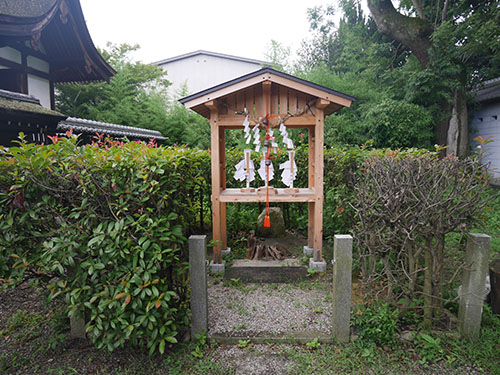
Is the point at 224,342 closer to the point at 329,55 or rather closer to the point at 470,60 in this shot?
the point at 470,60

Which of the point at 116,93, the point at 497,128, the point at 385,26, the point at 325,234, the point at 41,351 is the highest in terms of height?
the point at 385,26

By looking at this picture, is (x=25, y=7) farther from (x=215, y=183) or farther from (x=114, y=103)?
(x=114, y=103)

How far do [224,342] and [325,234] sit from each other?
10.1ft

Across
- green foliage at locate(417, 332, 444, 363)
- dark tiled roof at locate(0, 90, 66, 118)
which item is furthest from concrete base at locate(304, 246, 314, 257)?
dark tiled roof at locate(0, 90, 66, 118)

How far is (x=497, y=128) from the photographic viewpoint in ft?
37.6

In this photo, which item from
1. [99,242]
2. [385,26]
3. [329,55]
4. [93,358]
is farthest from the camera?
[329,55]

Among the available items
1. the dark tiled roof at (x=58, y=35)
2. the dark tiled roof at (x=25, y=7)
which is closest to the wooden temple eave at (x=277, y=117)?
the dark tiled roof at (x=58, y=35)

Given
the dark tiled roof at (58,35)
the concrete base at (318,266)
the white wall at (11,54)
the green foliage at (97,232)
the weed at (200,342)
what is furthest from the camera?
the white wall at (11,54)

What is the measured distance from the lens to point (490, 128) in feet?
38.9

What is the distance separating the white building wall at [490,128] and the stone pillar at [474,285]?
10747mm

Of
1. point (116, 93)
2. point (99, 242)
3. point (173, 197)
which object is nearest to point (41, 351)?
point (99, 242)

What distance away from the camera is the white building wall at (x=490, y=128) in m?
11.4

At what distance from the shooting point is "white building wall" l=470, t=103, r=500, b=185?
37.2 ft

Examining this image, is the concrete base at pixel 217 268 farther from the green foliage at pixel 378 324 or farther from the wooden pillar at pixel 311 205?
the green foliage at pixel 378 324
